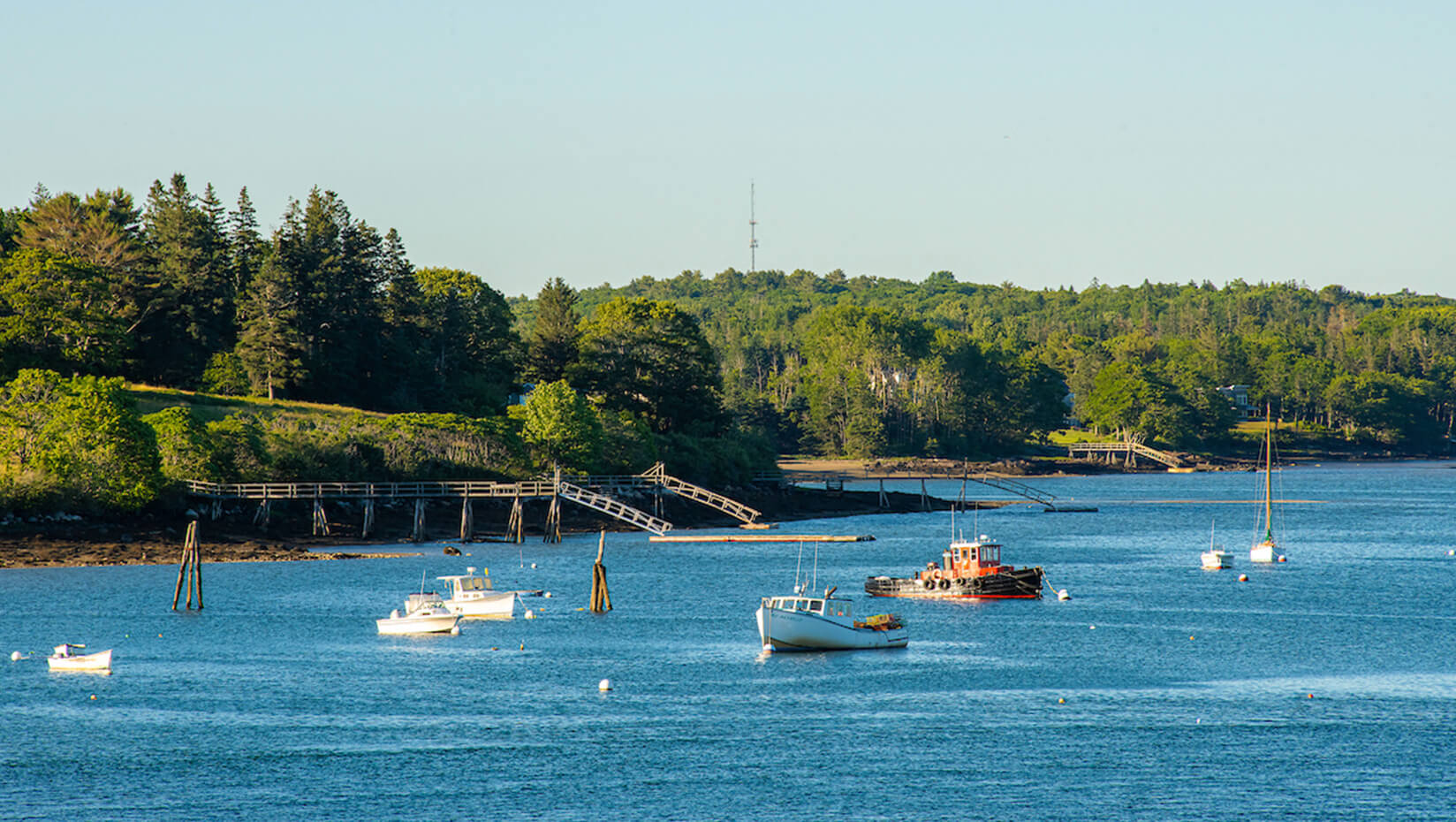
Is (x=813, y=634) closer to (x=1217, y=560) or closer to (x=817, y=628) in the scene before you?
(x=817, y=628)

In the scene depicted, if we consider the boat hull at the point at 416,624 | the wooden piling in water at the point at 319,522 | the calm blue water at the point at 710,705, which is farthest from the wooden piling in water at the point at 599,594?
the wooden piling in water at the point at 319,522

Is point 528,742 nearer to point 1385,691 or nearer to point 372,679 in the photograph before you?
point 372,679

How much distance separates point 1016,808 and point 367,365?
105 metres

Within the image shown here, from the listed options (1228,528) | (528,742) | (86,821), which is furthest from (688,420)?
(86,821)

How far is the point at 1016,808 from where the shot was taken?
38.4 metres

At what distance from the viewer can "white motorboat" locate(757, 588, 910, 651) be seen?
196ft

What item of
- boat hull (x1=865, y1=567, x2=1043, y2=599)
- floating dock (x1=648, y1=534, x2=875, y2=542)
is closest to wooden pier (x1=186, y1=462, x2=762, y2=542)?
floating dock (x1=648, y1=534, x2=875, y2=542)

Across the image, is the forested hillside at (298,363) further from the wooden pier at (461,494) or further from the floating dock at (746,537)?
the floating dock at (746,537)

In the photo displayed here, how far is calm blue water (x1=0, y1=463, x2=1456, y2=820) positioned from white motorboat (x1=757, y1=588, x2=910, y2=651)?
2.94 ft

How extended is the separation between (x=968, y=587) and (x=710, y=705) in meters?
Answer: 31.4

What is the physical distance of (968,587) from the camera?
257 feet

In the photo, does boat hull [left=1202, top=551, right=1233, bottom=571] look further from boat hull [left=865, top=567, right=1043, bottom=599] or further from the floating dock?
the floating dock

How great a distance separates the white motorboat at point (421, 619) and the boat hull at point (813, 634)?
48.6ft

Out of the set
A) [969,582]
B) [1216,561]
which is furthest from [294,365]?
[1216,561]
